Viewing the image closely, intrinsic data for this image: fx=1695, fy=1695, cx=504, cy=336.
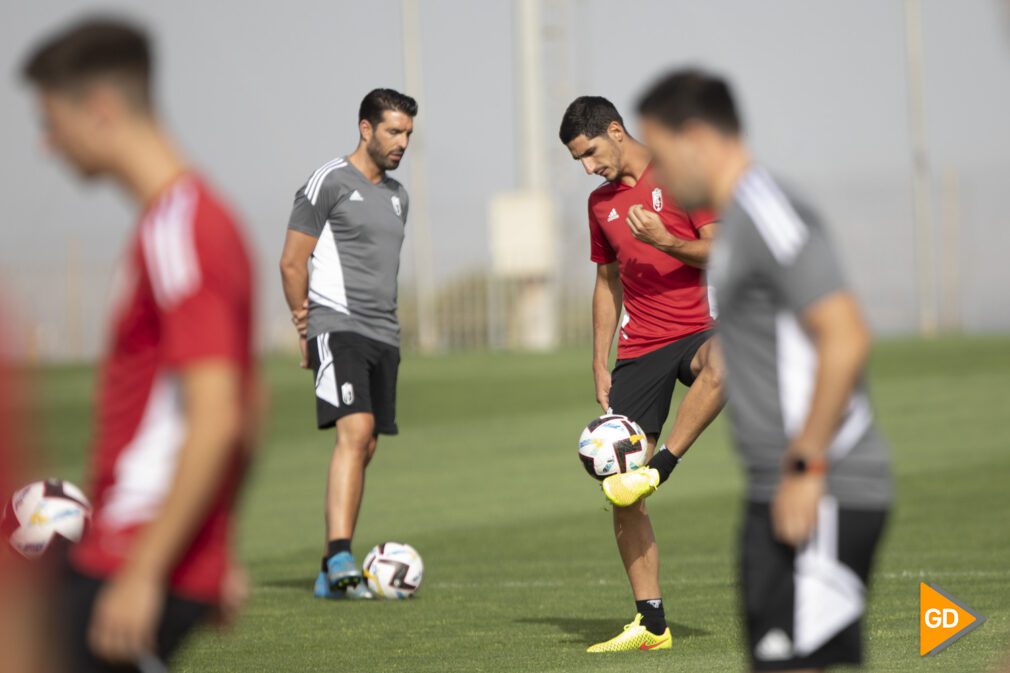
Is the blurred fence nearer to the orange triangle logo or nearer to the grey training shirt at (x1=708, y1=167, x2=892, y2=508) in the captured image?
the orange triangle logo

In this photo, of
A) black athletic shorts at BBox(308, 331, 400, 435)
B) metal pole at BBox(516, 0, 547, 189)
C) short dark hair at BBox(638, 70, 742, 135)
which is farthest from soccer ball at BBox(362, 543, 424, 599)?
metal pole at BBox(516, 0, 547, 189)

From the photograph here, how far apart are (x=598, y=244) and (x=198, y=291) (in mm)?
5670

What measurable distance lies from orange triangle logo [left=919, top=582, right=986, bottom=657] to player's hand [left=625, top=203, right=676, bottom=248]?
194 cm

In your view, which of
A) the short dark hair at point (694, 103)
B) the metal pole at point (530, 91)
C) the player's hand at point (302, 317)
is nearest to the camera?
the short dark hair at point (694, 103)

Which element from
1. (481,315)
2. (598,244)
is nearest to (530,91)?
(481,315)

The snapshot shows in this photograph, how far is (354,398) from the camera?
10.6 metres

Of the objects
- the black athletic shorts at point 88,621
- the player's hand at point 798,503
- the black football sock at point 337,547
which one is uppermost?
the player's hand at point 798,503

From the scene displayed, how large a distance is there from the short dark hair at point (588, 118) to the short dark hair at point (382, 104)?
7.01 feet

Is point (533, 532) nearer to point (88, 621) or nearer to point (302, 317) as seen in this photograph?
point (302, 317)

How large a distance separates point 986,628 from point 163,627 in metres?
5.66

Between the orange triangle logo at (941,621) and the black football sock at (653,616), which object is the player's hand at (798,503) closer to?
the orange triangle logo at (941,621)

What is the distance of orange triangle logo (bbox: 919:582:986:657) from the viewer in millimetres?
7672

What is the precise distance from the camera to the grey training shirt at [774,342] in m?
4.17

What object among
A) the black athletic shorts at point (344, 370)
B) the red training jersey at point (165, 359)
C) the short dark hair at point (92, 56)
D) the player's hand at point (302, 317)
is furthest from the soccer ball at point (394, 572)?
the short dark hair at point (92, 56)
